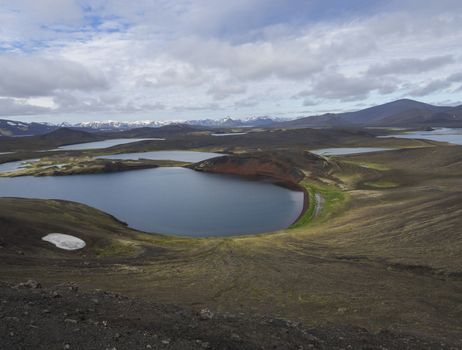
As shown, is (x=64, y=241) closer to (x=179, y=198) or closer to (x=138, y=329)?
(x=138, y=329)

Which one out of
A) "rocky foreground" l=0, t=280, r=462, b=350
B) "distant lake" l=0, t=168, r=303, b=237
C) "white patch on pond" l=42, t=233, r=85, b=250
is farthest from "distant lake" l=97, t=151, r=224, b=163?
"rocky foreground" l=0, t=280, r=462, b=350

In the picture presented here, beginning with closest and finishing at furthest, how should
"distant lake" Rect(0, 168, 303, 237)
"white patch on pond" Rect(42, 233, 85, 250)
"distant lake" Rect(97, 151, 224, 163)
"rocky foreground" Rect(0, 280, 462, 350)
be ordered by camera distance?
"rocky foreground" Rect(0, 280, 462, 350)
"white patch on pond" Rect(42, 233, 85, 250)
"distant lake" Rect(0, 168, 303, 237)
"distant lake" Rect(97, 151, 224, 163)

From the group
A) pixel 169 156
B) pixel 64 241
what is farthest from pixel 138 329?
pixel 169 156

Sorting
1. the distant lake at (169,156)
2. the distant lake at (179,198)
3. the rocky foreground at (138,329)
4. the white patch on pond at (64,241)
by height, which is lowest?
the distant lake at (179,198)

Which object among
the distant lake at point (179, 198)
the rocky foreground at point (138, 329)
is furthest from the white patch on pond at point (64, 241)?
the distant lake at point (179, 198)

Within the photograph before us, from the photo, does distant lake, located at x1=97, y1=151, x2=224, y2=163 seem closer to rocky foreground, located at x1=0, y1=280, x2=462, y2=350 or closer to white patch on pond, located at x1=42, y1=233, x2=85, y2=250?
white patch on pond, located at x1=42, y1=233, x2=85, y2=250

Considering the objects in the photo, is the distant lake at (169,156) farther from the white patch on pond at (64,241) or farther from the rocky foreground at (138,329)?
the rocky foreground at (138,329)

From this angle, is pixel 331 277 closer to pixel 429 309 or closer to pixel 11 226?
pixel 429 309
